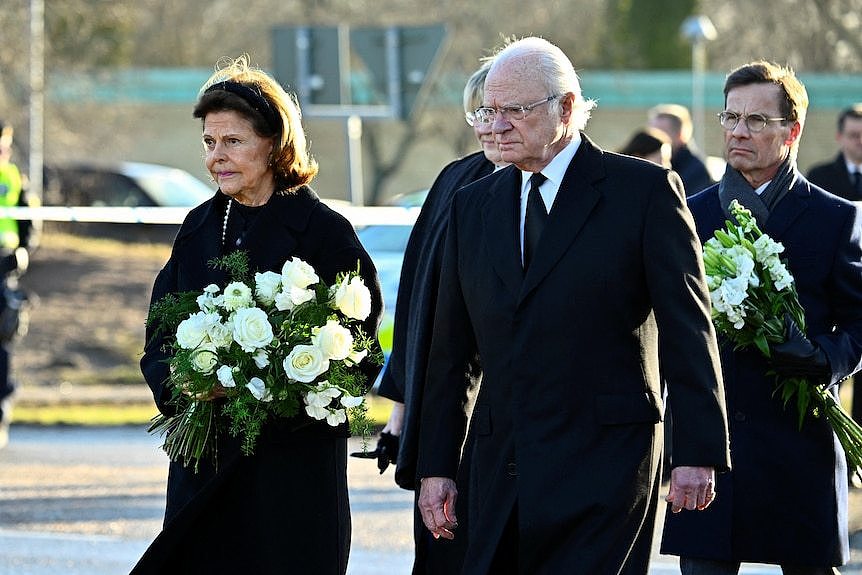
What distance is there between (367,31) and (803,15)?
29818 millimetres

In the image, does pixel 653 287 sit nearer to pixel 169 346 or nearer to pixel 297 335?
pixel 297 335

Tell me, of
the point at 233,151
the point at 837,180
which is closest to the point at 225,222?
the point at 233,151

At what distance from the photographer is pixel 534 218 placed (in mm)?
4746

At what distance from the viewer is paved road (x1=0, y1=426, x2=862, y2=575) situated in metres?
8.18

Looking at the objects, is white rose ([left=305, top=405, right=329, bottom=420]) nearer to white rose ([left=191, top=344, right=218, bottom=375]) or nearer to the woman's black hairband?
white rose ([left=191, top=344, right=218, bottom=375])

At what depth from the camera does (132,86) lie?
38688 mm

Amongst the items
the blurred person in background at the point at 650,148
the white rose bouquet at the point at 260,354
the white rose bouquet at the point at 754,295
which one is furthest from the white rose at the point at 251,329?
the blurred person in background at the point at 650,148

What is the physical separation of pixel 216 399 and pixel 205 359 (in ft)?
0.69

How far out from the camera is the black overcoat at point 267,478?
5.16 meters

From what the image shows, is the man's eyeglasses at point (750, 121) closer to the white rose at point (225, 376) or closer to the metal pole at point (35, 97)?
the white rose at point (225, 376)

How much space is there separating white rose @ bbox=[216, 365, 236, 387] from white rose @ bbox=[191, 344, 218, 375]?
3 centimetres

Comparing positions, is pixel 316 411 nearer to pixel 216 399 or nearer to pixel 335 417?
pixel 335 417

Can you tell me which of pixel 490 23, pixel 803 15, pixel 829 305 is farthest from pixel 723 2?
pixel 829 305

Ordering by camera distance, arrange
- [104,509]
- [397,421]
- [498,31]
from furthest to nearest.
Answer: [498,31] → [104,509] → [397,421]
